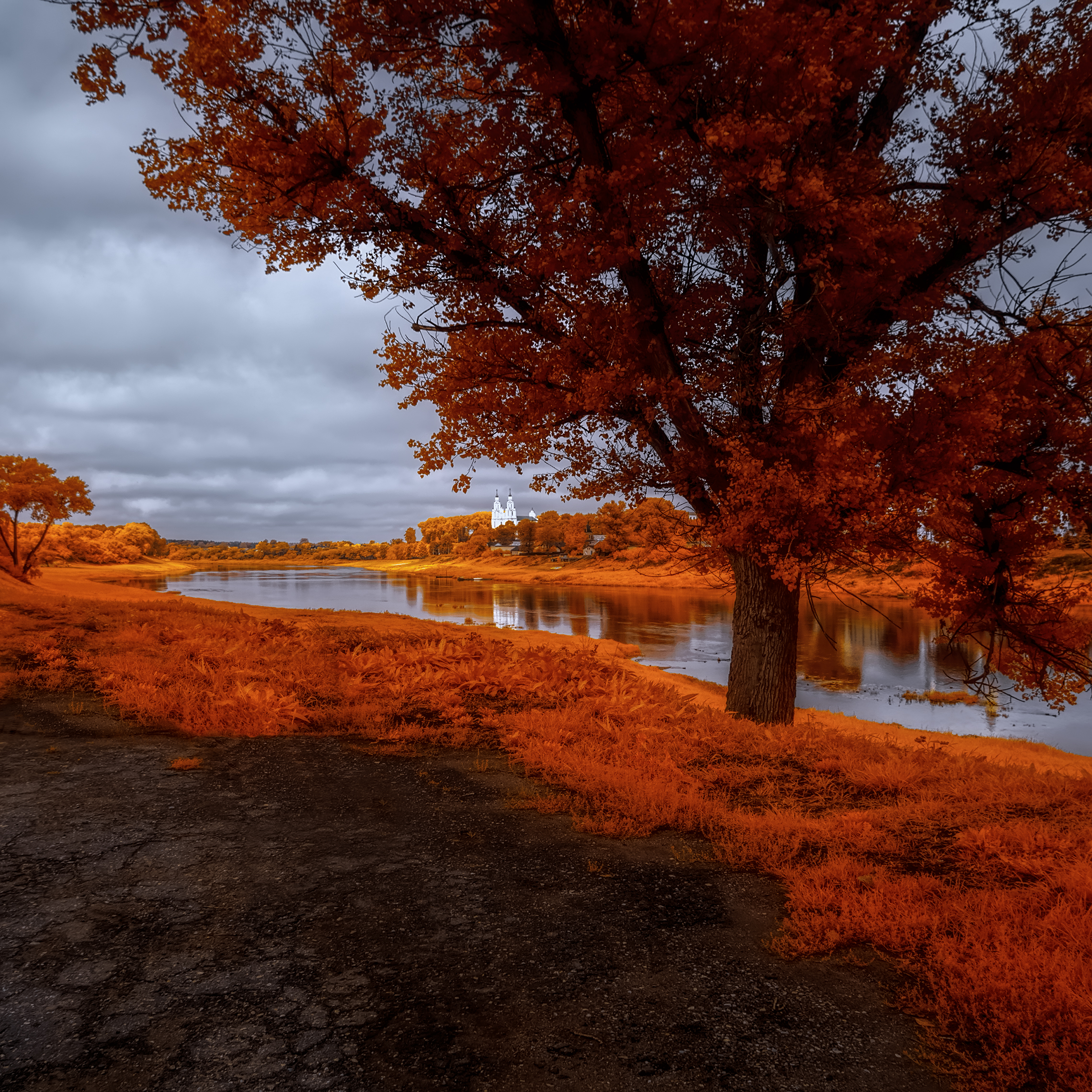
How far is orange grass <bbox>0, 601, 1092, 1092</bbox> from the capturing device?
9.70ft

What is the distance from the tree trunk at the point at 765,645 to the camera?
9.77m

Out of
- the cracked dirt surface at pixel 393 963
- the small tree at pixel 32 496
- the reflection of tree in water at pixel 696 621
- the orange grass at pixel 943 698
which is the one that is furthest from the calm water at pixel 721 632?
the small tree at pixel 32 496

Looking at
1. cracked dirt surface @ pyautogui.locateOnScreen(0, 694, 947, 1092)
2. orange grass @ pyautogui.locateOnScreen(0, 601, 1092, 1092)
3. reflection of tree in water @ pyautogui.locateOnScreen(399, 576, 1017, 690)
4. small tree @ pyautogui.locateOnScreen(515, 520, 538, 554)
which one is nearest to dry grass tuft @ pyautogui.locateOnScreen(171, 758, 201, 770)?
cracked dirt surface @ pyautogui.locateOnScreen(0, 694, 947, 1092)

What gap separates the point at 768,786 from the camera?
6.23 metres

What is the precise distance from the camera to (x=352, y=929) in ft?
11.6

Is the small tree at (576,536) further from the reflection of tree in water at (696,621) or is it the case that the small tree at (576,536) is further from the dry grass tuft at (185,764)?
the dry grass tuft at (185,764)

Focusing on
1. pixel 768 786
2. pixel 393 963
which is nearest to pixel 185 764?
pixel 393 963

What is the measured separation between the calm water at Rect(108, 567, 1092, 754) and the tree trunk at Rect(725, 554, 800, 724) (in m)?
1.55

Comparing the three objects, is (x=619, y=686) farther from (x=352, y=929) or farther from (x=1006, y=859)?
(x=352, y=929)

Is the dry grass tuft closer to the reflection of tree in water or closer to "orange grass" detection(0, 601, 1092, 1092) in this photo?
"orange grass" detection(0, 601, 1092, 1092)

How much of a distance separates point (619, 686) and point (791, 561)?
369 cm

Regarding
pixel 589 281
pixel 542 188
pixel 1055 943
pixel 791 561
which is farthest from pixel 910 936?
pixel 542 188

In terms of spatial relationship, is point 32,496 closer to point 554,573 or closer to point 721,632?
point 721,632

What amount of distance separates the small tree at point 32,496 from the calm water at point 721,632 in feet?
48.7
